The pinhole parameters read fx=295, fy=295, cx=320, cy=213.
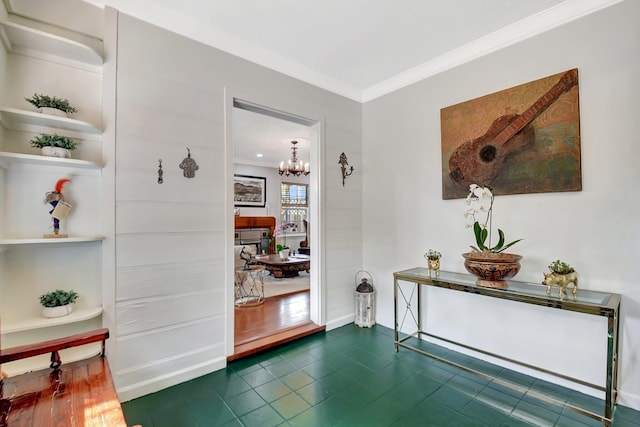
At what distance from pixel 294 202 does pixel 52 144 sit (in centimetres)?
734

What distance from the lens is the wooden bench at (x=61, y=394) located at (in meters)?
1.21

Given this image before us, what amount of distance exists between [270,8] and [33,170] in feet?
6.46

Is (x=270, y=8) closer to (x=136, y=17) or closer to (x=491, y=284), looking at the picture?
(x=136, y=17)

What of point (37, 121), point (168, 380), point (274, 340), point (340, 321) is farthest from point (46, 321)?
point (340, 321)

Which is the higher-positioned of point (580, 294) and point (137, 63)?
point (137, 63)

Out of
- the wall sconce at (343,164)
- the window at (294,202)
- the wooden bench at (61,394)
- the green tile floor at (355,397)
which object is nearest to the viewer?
the wooden bench at (61,394)

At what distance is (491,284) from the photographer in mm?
2242

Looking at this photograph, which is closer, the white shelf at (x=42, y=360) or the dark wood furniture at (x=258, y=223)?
the white shelf at (x=42, y=360)

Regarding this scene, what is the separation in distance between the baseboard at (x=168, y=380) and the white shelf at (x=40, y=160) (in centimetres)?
156

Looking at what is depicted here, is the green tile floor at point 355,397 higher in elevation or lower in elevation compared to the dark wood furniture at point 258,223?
lower

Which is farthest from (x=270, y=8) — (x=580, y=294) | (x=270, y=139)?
(x=270, y=139)

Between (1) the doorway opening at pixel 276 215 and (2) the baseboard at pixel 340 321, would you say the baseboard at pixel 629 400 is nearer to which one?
(2) the baseboard at pixel 340 321

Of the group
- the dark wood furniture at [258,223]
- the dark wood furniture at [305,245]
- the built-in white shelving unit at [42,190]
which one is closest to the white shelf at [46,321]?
the built-in white shelving unit at [42,190]

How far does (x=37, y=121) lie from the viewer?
5.93 ft
